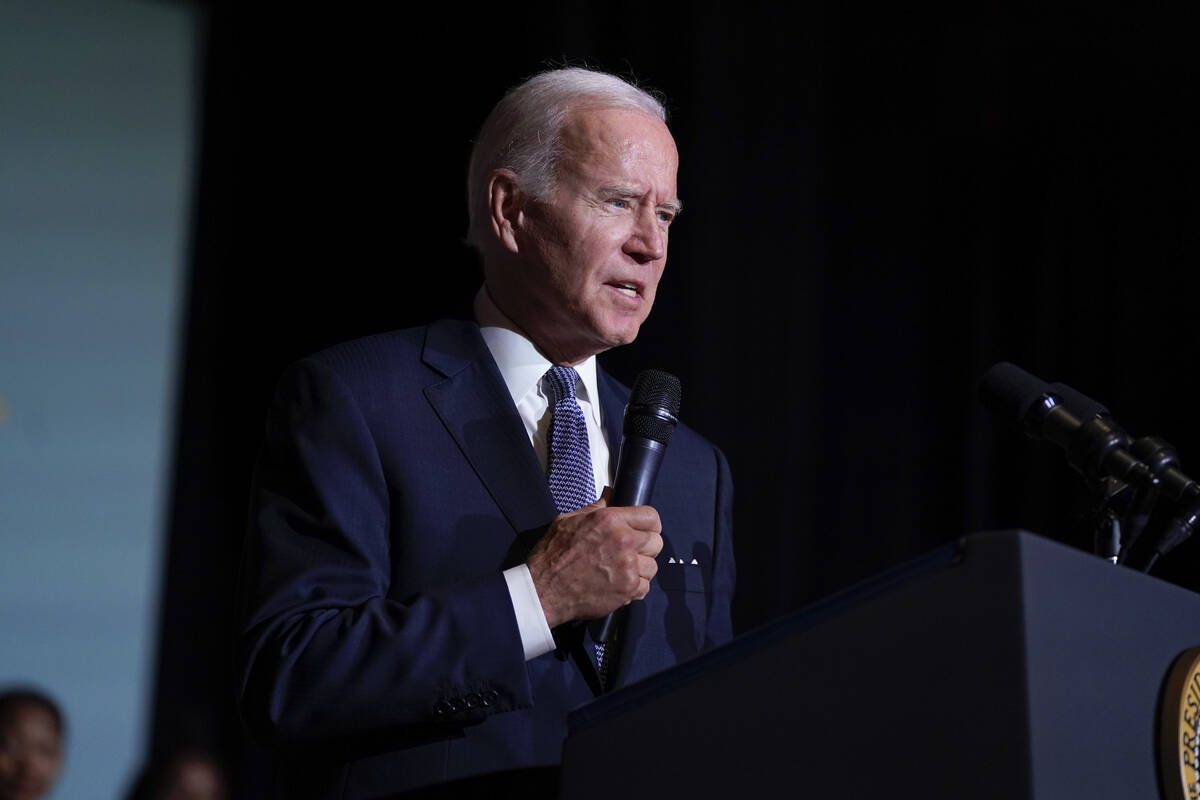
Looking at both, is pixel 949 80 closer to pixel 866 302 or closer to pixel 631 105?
pixel 866 302

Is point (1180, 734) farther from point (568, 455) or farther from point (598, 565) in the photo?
point (568, 455)

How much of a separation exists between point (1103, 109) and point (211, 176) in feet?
8.38

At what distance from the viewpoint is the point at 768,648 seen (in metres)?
1.01

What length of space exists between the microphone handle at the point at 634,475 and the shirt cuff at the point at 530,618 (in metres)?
0.10

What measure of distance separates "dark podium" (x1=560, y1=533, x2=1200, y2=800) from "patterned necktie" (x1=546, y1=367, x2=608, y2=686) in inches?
24.6

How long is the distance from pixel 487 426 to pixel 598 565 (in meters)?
0.35

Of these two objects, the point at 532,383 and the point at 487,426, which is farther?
the point at 532,383

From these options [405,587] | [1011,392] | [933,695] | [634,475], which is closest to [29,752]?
[405,587]

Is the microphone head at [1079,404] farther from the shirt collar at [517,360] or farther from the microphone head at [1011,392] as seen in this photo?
the shirt collar at [517,360]

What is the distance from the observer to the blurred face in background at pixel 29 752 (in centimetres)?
307

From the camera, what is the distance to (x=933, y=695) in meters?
0.94

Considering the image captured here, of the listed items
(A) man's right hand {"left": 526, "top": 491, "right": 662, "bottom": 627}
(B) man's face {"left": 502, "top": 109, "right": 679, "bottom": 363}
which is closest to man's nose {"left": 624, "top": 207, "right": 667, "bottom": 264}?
(B) man's face {"left": 502, "top": 109, "right": 679, "bottom": 363}

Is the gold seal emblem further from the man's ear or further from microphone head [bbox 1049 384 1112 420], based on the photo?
the man's ear

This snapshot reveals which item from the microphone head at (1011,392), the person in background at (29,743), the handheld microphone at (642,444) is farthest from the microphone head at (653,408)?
the person in background at (29,743)
